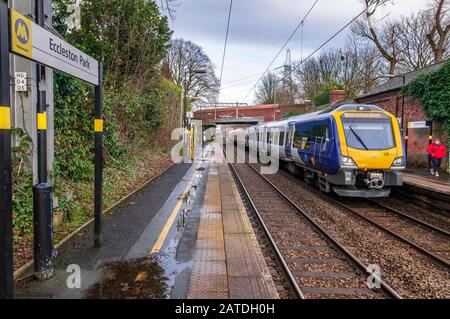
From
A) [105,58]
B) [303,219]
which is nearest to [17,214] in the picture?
[303,219]

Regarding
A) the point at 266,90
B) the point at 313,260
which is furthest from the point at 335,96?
the point at 266,90

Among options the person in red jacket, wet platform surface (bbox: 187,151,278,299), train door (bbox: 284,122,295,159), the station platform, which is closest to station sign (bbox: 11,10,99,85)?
wet platform surface (bbox: 187,151,278,299)

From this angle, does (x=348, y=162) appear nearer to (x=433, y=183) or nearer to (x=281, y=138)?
(x=433, y=183)

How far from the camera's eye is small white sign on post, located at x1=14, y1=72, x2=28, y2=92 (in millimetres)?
6387

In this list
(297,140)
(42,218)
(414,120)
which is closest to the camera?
(42,218)

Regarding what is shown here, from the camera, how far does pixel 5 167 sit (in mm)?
3035

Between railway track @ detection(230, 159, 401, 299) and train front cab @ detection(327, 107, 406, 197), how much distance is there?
186cm

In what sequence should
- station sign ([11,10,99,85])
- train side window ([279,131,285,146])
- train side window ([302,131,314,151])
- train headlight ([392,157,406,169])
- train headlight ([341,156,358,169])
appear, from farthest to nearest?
train side window ([279,131,285,146]) < train side window ([302,131,314,151]) < train headlight ([392,157,406,169]) < train headlight ([341,156,358,169]) < station sign ([11,10,99,85])

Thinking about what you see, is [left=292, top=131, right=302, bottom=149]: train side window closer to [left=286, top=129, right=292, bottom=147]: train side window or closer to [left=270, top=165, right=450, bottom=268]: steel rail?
[left=286, top=129, right=292, bottom=147]: train side window

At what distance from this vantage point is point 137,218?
7.82 meters

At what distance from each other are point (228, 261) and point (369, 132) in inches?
268

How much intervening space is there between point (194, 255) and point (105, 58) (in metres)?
10.5
